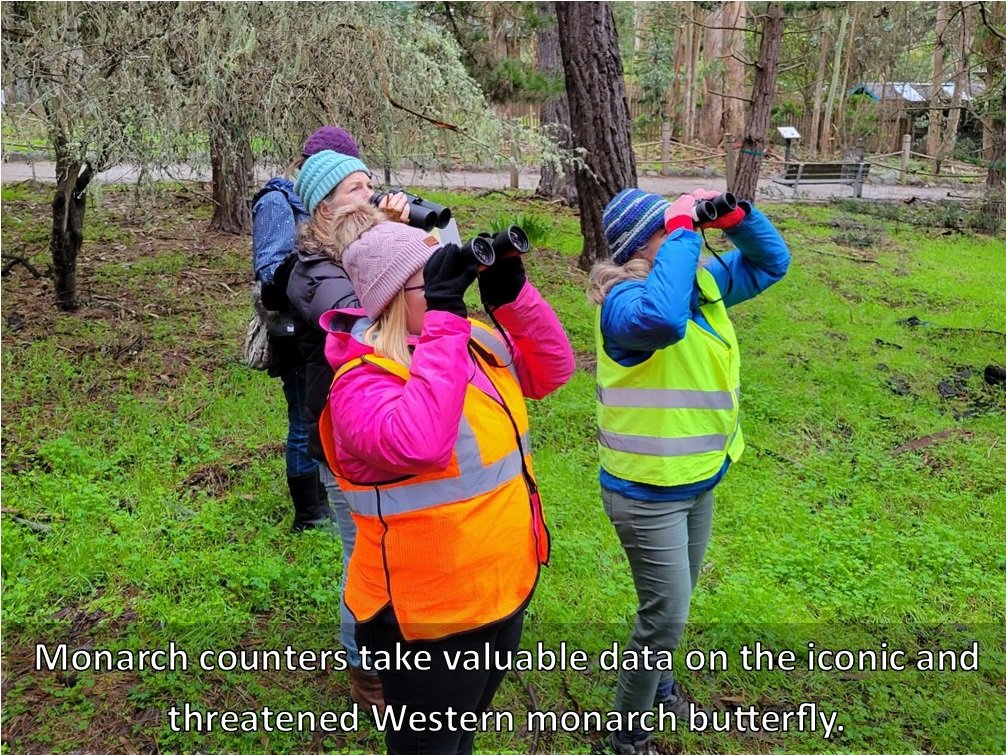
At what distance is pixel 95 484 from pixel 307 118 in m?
2.73

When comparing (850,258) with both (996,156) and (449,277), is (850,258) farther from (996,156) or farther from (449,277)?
(449,277)

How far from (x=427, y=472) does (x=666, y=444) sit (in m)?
0.92

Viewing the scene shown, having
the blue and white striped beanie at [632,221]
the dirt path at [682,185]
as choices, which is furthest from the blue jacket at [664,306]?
the dirt path at [682,185]

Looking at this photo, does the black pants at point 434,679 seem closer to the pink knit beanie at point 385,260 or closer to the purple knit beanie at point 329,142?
the pink knit beanie at point 385,260

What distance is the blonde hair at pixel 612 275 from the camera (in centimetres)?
241

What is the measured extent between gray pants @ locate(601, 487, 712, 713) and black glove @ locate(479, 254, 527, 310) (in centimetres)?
78

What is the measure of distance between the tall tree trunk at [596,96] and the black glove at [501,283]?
5.08 metres

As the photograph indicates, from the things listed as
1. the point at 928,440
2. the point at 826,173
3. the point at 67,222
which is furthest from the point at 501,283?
the point at 826,173

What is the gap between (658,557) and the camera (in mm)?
2400

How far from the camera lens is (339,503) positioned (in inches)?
106

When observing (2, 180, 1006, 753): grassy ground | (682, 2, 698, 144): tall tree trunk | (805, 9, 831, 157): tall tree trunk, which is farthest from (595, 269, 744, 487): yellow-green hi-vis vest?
(805, 9, 831, 157): tall tree trunk

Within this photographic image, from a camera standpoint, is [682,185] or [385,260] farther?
[682,185]

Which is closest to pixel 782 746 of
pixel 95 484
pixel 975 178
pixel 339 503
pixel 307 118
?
pixel 339 503

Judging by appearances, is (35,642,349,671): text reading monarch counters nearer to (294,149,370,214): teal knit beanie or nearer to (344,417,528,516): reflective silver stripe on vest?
(344,417,528,516): reflective silver stripe on vest
